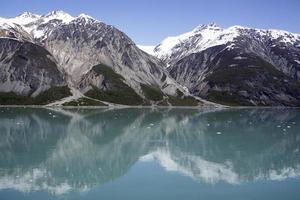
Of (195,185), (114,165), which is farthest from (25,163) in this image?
(195,185)

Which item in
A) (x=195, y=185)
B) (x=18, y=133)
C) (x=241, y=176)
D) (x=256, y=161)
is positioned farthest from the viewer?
(x=18, y=133)

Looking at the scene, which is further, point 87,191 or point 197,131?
point 197,131

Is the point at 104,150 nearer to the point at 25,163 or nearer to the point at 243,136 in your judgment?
the point at 25,163

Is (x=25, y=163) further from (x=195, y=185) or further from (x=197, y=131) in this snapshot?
(x=197, y=131)

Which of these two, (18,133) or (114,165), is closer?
(114,165)

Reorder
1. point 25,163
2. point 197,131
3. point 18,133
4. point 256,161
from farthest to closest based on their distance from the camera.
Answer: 1. point 197,131
2. point 18,133
3. point 256,161
4. point 25,163

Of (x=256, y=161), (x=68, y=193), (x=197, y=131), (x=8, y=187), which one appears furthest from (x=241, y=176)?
(x=197, y=131)

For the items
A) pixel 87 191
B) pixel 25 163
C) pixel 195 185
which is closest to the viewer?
pixel 87 191

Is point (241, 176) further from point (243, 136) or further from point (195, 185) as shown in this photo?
point (243, 136)

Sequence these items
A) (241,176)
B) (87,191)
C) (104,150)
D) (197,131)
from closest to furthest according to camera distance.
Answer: (87,191) < (241,176) < (104,150) < (197,131)
